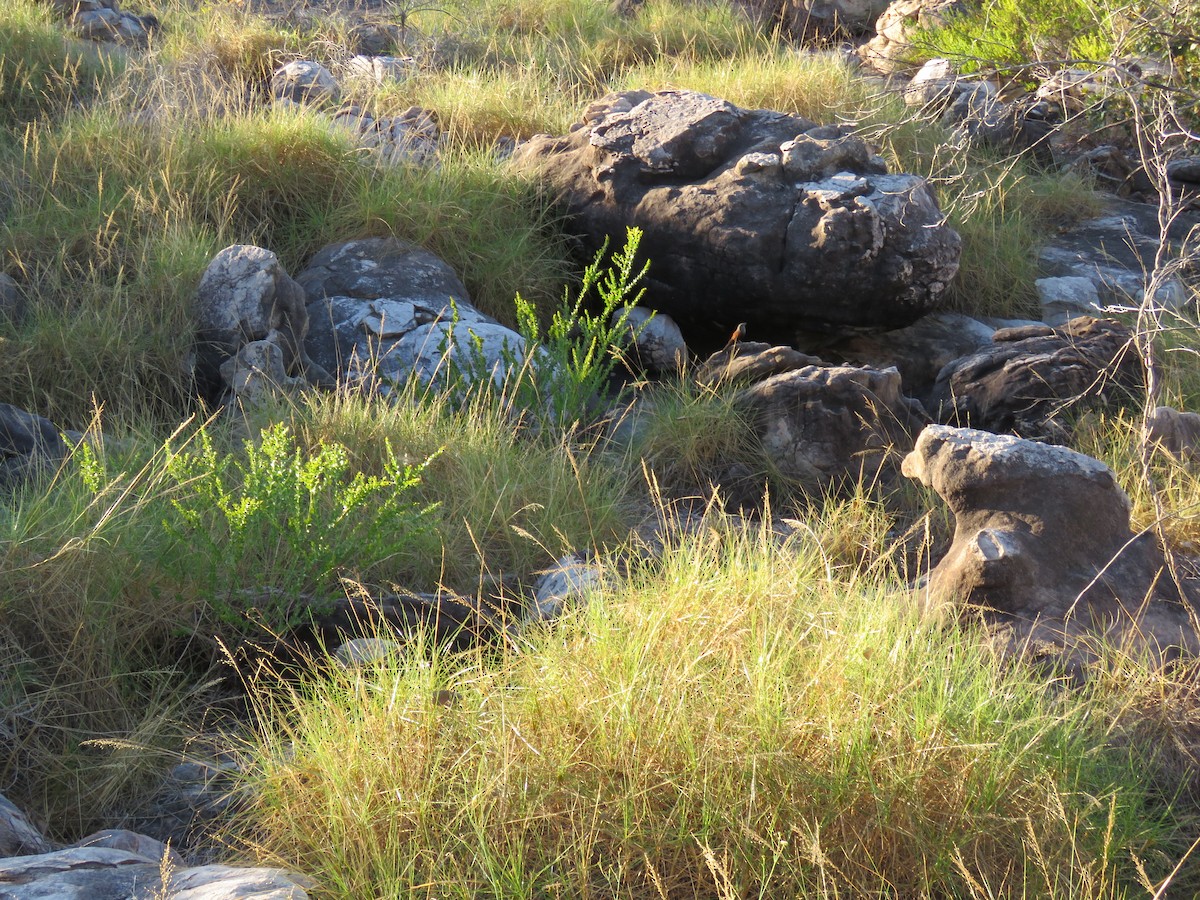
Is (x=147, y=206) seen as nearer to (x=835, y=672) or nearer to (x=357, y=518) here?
(x=357, y=518)

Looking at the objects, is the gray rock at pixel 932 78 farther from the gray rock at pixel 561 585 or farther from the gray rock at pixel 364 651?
the gray rock at pixel 364 651

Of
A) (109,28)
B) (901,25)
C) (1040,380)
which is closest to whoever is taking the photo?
(1040,380)

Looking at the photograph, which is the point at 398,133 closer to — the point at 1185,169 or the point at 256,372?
the point at 256,372

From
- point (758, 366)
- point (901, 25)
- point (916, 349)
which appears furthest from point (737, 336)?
point (901, 25)

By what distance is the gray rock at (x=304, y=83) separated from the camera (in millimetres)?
6906

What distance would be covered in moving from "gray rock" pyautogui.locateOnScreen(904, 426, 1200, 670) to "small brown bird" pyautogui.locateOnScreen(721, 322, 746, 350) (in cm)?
166

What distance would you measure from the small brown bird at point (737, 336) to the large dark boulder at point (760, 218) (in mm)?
67

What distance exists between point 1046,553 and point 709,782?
1.37 meters

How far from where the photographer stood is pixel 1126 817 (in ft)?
7.02

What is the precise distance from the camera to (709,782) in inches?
78.7

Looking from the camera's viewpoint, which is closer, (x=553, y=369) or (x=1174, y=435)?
(x=1174, y=435)

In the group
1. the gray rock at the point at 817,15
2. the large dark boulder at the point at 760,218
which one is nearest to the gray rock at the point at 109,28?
the large dark boulder at the point at 760,218

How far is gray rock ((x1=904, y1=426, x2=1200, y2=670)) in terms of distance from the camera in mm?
2832

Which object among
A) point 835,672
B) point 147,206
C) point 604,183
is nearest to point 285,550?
point 835,672
